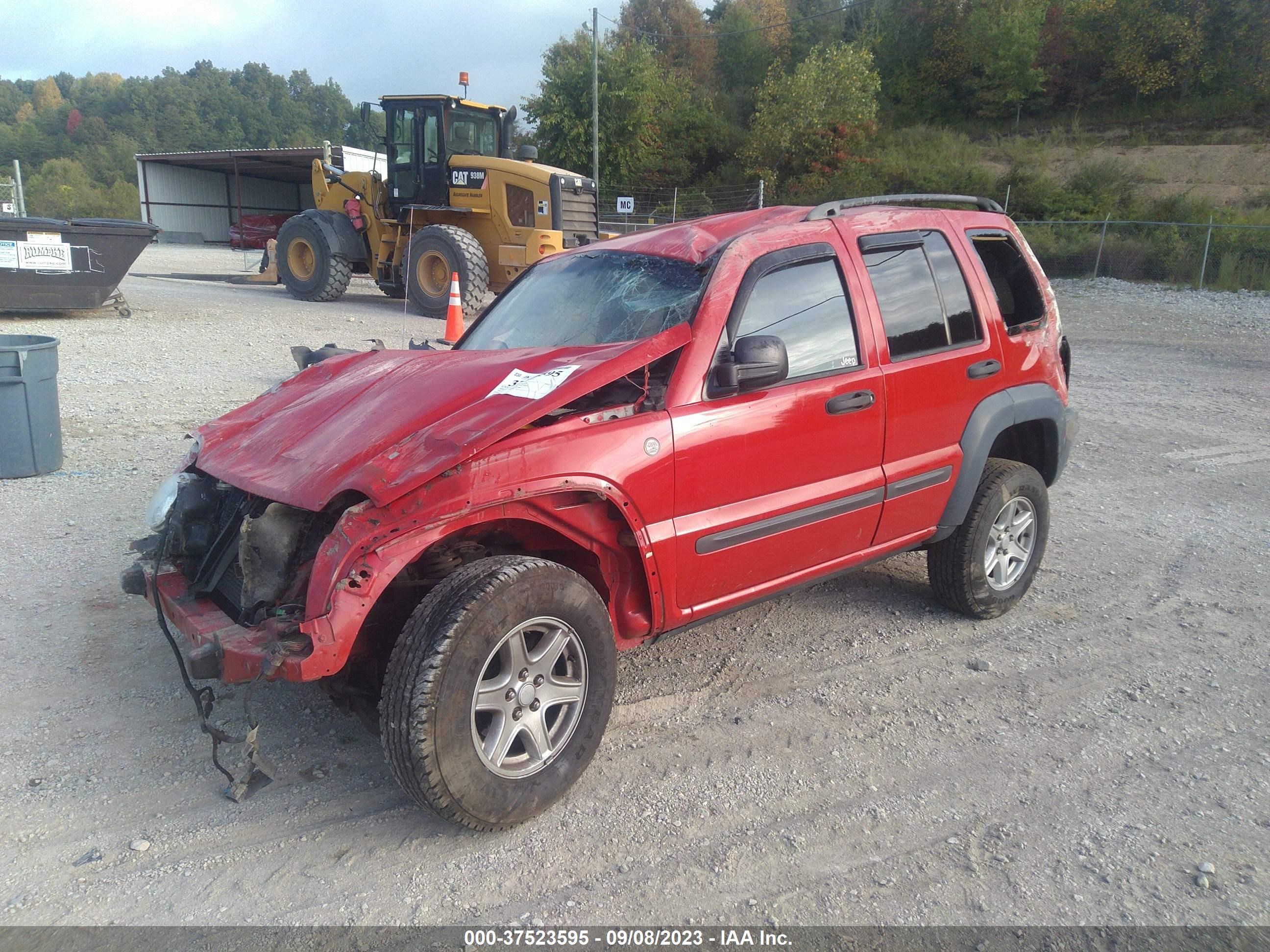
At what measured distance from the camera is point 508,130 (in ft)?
52.4

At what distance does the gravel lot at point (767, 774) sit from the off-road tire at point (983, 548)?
0.14 meters

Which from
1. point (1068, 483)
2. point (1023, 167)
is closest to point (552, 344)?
point (1068, 483)

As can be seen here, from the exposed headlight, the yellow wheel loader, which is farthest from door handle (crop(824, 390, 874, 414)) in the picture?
the yellow wheel loader

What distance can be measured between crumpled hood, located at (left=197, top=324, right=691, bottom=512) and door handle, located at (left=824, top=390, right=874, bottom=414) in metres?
0.72

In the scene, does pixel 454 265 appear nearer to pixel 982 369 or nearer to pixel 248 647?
pixel 982 369

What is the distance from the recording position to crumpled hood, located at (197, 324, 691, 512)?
2898 mm

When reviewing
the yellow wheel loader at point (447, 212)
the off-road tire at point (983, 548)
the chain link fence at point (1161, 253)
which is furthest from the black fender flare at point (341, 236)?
the chain link fence at point (1161, 253)

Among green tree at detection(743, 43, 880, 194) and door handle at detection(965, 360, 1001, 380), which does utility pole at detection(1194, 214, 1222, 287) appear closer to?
door handle at detection(965, 360, 1001, 380)

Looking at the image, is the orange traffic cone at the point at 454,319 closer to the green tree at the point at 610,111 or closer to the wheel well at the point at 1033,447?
the wheel well at the point at 1033,447

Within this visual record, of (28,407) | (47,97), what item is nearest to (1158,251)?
(28,407)

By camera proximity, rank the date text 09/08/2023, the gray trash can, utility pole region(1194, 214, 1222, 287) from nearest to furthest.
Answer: the date text 09/08/2023, the gray trash can, utility pole region(1194, 214, 1222, 287)

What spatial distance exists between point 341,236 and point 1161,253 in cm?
1939

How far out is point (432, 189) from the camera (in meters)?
15.4

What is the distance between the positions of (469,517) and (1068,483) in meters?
5.83
